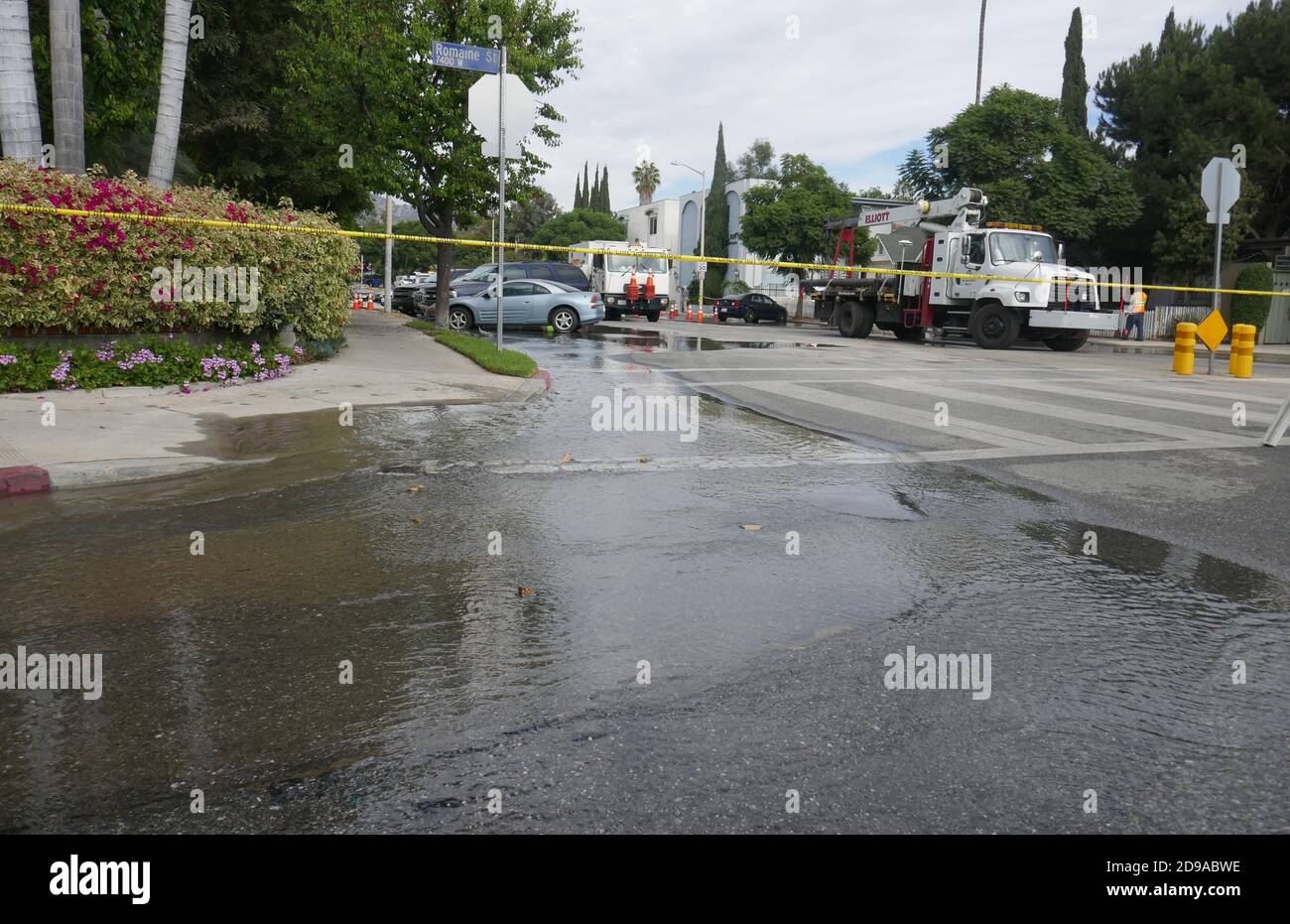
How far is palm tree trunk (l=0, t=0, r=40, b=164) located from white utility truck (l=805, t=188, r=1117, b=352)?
18.8 metres

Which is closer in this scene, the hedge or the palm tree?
the hedge

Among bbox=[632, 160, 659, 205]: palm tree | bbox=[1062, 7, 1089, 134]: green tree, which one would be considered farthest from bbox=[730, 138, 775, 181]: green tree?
bbox=[1062, 7, 1089, 134]: green tree

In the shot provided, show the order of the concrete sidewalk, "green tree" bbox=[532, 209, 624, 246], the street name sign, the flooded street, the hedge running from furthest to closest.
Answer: "green tree" bbox=[532, 209, 624, 246]
the street name sign
the hedge
the concrete sidewalk
the flooded street

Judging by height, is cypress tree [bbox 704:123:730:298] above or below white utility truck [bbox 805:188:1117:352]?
above

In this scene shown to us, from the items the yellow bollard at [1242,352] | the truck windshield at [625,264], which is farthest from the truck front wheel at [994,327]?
the truck windshield at [625,264]

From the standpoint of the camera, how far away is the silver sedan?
2748 cm

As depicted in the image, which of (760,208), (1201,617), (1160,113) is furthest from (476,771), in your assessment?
(760,208)

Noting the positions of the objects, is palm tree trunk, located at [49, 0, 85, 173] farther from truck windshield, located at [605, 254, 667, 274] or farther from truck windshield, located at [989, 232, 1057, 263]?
truck windshield, located at [605, 254, 667, 274]

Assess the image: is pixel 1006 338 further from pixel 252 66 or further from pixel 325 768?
pixel 325 768

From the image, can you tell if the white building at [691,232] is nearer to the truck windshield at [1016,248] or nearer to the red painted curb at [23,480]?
the truck windshield at [1016,248]
